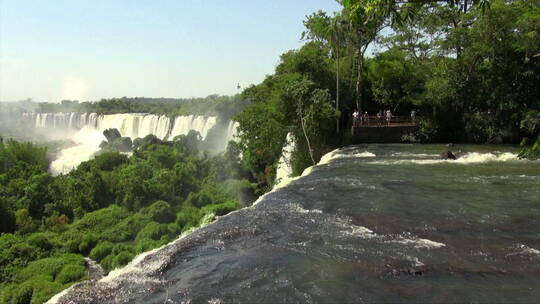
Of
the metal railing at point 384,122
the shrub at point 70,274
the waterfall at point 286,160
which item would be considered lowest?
the shrub at point 70,274

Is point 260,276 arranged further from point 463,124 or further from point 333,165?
point 463,124

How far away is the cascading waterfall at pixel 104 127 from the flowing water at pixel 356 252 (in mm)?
37377

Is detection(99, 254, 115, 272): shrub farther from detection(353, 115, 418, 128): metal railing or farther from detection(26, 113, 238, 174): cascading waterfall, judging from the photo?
detection(26, 113, 238, 174): cascading waterfall

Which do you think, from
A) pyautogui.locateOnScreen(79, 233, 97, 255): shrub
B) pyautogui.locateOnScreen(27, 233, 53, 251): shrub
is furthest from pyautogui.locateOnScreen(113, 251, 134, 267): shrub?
pyautogui.locateOnScreen(27, 233, 53, 251): shrub

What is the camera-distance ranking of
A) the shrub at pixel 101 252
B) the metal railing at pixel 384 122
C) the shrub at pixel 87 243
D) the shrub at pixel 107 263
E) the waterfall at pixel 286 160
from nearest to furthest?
the shrub at pixel 107 263 < the shrub at pixel 101 252 < the shrub at pixel 87 243 < the waterfall at pixel 286 160 < the metal railing at pixel 384 122

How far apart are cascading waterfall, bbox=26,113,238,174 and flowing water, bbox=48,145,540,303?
123 feet

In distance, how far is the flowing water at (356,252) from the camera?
6.49 meters

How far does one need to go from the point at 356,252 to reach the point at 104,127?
69.4m

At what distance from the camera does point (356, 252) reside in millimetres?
8078

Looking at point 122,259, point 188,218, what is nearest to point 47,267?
point 122,259

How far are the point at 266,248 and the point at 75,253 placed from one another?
17438 millimetres

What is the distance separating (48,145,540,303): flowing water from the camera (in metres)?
6.49

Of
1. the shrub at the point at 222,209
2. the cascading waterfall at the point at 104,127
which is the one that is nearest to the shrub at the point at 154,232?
the shrub at the point at 222,209

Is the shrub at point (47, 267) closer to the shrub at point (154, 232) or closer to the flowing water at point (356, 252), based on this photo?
the shrub at point (154, 232)
